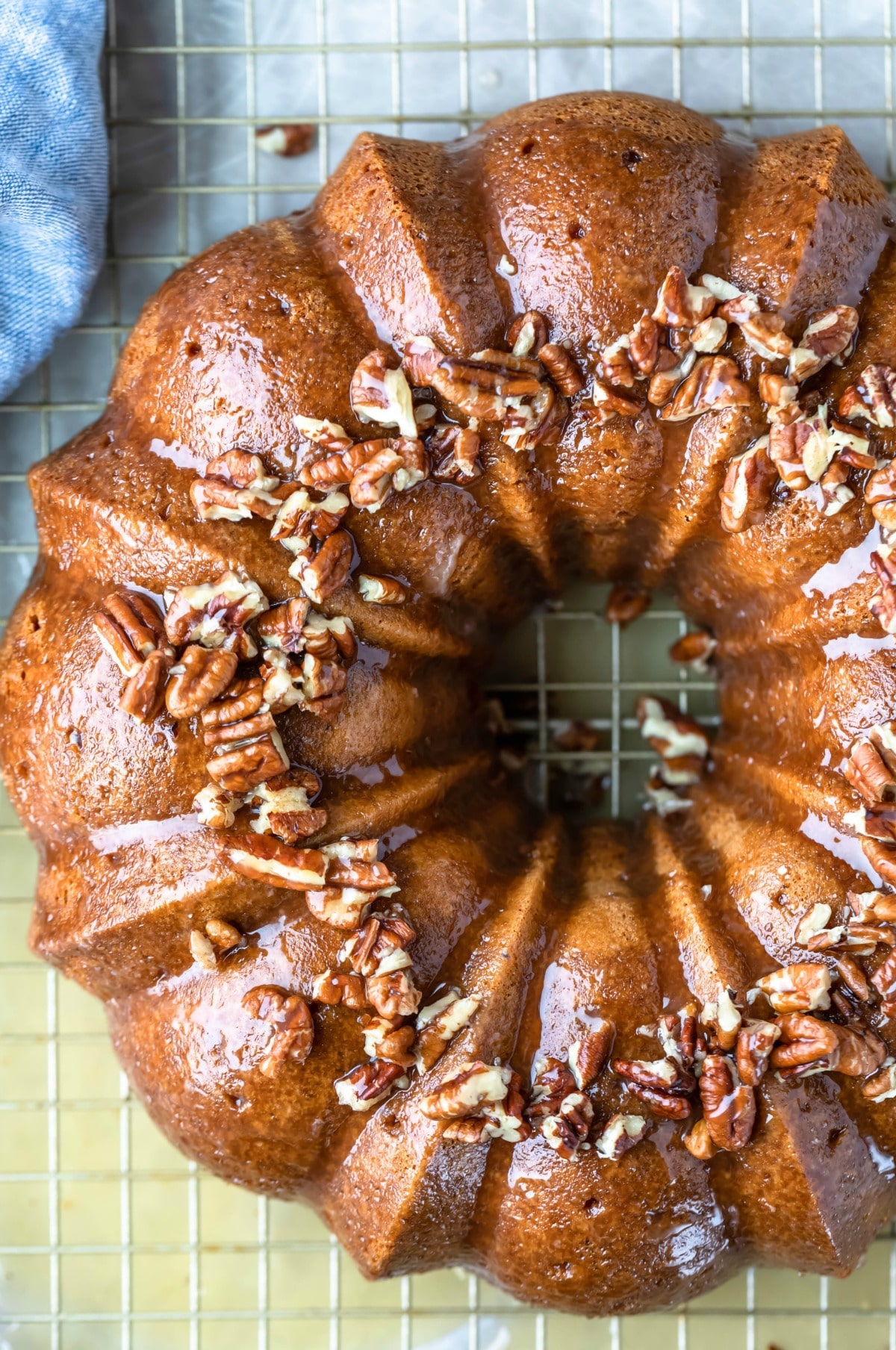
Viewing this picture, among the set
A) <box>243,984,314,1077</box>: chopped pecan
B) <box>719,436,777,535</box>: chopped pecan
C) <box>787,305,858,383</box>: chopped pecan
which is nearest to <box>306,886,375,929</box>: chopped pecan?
<box>243,984,314,1077</box>: chopped pecan

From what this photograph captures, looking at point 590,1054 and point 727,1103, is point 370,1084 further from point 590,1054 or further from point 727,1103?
point 727,1103

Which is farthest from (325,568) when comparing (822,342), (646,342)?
(822,342)

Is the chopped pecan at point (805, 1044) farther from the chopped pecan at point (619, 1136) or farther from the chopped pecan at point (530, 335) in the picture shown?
the chopped pecan at point (530, 335)

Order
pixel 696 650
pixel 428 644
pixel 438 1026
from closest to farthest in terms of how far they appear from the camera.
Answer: pixel 438 1026
pixel 428 644
pixel 696 650

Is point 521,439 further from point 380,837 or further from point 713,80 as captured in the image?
point 713,80

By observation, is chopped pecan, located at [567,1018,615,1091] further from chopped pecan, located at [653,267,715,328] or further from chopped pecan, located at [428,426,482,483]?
chopped pecan, located at [653,267,715,328]

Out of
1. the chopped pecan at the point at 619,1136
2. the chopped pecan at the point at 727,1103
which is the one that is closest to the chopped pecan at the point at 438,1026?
the chopped pecan at the point at 619,1136
